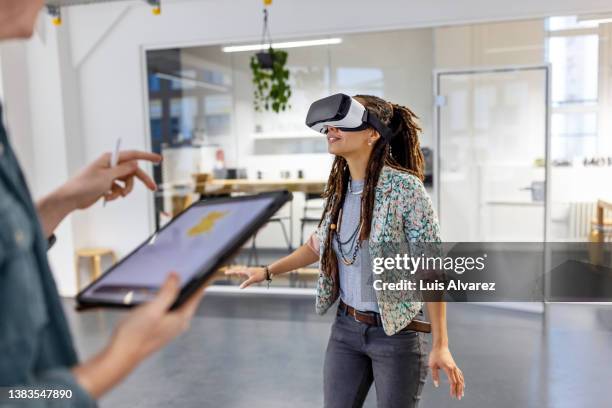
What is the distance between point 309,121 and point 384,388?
3.23ft

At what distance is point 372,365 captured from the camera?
5.90 ft

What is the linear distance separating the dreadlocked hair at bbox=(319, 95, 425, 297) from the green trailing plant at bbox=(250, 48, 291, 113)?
3.30 metres

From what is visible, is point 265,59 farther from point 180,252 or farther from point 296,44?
point 180,252

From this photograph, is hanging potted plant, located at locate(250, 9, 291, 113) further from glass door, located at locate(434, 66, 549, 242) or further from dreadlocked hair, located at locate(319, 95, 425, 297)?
dreadlocked hair, located at locate(319, 95, 425, 297)

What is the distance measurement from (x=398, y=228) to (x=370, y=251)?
0.40 feet

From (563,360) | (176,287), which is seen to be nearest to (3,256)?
(176,287)

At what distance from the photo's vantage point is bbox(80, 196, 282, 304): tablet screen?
0.77 m

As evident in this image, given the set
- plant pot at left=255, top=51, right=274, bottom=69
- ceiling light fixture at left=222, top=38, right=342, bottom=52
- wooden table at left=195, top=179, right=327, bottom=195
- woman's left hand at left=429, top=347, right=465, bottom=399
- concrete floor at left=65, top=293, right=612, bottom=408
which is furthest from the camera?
wooden table at left=195, top=179, right=327, bottom=195

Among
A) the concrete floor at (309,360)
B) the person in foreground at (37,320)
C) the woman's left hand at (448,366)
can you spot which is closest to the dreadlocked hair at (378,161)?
Answer: the woman's left hand at (448,366)

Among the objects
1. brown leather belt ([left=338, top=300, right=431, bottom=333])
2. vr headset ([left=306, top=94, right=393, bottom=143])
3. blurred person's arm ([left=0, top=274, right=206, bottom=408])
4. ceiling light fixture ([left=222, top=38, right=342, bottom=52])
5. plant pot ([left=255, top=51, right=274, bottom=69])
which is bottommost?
brown leather belt ([left=338, top=300, right=431, bottom=333])

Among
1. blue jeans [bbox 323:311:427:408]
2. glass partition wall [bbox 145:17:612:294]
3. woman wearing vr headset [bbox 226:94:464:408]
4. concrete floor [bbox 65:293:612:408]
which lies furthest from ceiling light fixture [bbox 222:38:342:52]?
blue jeans [bbox 323:311:427:408]

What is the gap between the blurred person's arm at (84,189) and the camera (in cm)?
104

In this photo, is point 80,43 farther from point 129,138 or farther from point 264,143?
point 264,143

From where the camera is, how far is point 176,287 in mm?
728
